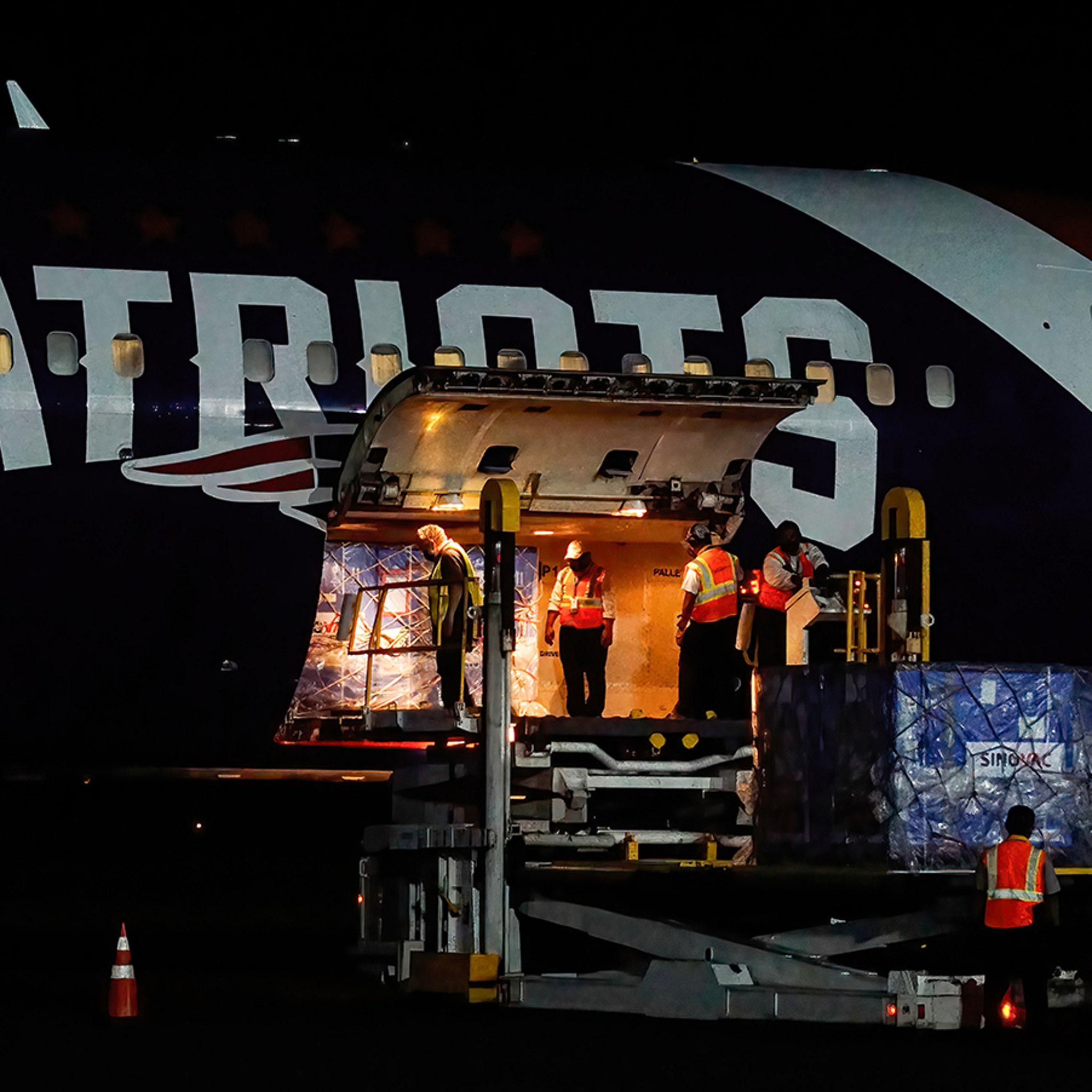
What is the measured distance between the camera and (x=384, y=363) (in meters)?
17.6

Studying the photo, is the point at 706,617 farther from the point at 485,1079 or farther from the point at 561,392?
the point at 485,1079

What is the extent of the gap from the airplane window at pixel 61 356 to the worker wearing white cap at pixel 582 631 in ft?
14.1

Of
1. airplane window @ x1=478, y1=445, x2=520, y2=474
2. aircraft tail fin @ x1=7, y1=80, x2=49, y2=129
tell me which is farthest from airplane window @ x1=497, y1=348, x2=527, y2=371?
aircraft tail fin @ x1=7, y1=80, x2=49, y2=129

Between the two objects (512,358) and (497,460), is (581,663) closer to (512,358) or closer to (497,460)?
(497,460)

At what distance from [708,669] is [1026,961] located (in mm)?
5068

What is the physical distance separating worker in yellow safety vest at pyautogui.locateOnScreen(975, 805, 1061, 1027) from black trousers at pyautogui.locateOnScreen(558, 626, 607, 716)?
18.9 feet

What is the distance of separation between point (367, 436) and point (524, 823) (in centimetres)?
355

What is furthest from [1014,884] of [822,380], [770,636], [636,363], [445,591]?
[822,380]

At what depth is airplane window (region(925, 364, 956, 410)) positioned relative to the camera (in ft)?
62.0

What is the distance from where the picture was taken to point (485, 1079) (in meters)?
10.2

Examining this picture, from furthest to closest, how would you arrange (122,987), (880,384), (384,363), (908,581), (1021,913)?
(880,384) → (384,363) → (908,581) → (122,987) → (1021,913)

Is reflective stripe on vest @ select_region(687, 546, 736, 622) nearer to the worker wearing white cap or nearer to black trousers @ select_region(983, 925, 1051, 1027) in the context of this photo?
the worker wearing white cap

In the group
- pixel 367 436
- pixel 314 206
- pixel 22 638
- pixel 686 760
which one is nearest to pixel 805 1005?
pixel 686 760

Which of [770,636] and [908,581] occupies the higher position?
[908,581]
